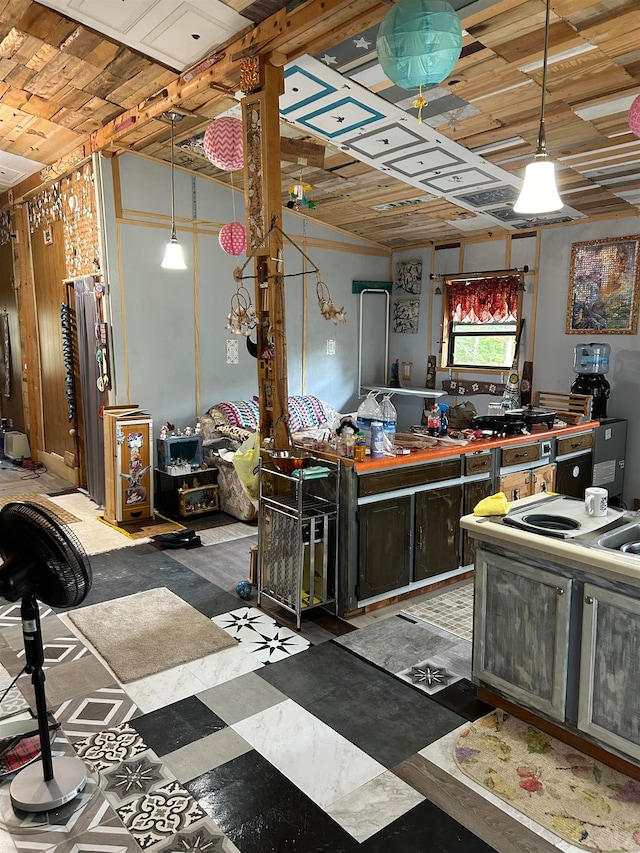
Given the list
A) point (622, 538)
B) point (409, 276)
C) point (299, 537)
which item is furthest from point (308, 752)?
point (409, 276)

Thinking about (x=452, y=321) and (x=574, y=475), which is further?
(x=452, y=321)

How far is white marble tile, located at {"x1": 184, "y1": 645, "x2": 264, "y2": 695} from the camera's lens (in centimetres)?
321

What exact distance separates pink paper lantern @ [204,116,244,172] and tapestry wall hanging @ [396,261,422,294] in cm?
413

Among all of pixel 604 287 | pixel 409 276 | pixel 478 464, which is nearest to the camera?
pixel 478 464

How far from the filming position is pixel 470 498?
4.42 meters

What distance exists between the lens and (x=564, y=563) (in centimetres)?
251

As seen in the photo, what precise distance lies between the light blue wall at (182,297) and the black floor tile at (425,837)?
4.90 metres

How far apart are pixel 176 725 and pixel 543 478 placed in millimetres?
3486

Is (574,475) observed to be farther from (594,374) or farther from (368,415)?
Answer: (368,415)

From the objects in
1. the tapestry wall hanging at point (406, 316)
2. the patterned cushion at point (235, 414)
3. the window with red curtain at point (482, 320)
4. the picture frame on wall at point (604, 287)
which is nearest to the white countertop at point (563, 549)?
the picture frame on wall at point (604, 287)

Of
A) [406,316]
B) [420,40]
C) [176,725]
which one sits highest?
[420,40]

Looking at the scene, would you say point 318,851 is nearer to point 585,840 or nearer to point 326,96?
point 585,840

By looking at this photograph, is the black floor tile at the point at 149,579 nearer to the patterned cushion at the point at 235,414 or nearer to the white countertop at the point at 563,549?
the patterned cushion at the point at 235,414

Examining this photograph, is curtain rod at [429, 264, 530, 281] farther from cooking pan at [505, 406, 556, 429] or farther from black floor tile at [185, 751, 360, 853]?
black floor tile at [185, 751, 360, 853]
